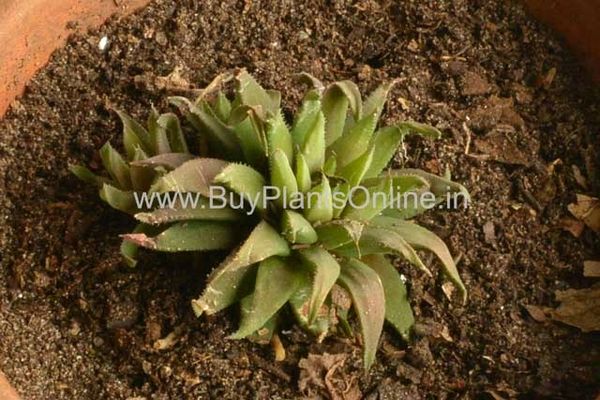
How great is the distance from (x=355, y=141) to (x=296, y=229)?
0.69 ft

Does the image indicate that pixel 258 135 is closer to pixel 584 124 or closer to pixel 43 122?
pixel 43 122

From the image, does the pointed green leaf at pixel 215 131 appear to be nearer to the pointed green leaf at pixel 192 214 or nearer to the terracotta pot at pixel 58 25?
the pointed green leaf at pixel 192 214

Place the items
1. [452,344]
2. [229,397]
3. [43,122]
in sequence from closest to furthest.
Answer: [229,397] → [452,344] → [43,122]

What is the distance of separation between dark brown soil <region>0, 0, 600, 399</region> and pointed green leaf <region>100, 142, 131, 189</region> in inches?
4.0

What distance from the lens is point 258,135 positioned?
4.46ft

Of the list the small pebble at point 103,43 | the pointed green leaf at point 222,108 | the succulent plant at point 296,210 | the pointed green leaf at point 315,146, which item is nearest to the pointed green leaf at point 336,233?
the succulent plant at point 296,210

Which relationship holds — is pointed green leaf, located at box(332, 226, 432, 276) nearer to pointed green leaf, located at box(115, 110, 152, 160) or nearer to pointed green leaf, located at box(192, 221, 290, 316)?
pointed green leaf, located at box(192, 221, 290, 316)

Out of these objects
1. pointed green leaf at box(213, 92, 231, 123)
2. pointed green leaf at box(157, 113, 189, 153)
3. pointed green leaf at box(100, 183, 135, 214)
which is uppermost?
pointed green leaf at box(213, 92, 231, 123)

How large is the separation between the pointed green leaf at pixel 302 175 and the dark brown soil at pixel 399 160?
0.30 meters

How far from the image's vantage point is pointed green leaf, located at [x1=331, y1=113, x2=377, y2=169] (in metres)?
1.37

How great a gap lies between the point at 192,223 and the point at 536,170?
2.51 ft

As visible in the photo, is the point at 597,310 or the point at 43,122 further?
the point at 43,122

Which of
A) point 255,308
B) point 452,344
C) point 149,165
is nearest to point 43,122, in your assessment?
point 149,165

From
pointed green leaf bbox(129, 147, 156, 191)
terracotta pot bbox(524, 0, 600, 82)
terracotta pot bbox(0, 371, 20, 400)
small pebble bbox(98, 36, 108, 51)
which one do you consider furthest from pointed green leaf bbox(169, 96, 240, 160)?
terracotta pot bbox(524, 0, 600, 82)
